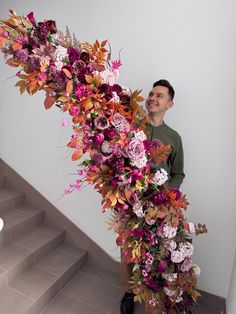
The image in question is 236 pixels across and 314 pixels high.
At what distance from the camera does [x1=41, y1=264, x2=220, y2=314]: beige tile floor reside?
1853 millimetres

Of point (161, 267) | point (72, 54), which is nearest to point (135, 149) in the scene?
point (72, 54)

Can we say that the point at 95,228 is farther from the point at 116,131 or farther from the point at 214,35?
the point at 214,35

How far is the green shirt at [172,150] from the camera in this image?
166cm

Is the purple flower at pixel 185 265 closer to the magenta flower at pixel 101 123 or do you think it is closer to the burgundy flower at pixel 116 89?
the magenta flower at pixel 101 123

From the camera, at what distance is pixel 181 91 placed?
181 cm

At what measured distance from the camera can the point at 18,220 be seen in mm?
2340

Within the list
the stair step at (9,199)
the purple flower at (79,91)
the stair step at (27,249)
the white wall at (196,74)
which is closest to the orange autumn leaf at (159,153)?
the purple flower at (79,91)

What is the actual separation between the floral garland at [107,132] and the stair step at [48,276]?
94 cm

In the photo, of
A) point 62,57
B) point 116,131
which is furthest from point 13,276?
point 62,57

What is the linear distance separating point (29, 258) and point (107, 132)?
1.55m

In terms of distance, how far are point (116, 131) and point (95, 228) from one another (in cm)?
148

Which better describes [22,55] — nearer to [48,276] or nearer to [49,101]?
[49,101]

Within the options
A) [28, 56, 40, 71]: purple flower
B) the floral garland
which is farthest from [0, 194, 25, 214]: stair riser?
[28, 56, 40, 71]: purple flower

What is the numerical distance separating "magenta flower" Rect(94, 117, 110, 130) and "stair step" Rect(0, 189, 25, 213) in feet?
6.10
